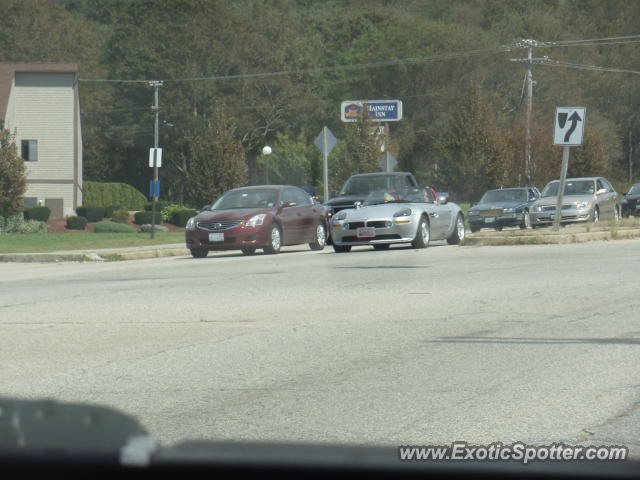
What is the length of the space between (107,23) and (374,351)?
99.3 m

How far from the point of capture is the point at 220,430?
628cm

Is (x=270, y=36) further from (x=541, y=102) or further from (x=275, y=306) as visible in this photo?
(x=275, y=306)

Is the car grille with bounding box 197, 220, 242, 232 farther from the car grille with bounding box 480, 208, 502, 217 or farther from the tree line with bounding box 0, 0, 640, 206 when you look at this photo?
the tree line with bounding box 0, 0, 640, 206

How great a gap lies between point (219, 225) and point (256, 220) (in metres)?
0.83

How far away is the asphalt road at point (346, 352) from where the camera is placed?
650cm

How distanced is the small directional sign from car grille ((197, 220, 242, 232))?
23.5 ft

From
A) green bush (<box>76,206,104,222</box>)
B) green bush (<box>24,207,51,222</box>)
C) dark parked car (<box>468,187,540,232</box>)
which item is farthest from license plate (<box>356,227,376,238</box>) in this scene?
green bush (<box>76,206,104,222</box>)

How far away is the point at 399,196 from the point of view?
83.0ft

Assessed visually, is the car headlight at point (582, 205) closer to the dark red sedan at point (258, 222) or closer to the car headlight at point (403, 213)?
the dark red sedan at point (258, 222)

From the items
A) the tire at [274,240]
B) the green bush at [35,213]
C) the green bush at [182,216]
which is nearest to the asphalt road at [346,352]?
the tire at [274,240]

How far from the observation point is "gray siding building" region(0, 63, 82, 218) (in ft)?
192

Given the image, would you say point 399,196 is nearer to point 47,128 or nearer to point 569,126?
point 569,126

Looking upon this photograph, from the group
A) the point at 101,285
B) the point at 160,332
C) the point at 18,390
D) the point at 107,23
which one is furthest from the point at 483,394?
the point at 107,23

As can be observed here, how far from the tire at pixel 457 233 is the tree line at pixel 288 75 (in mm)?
42762
